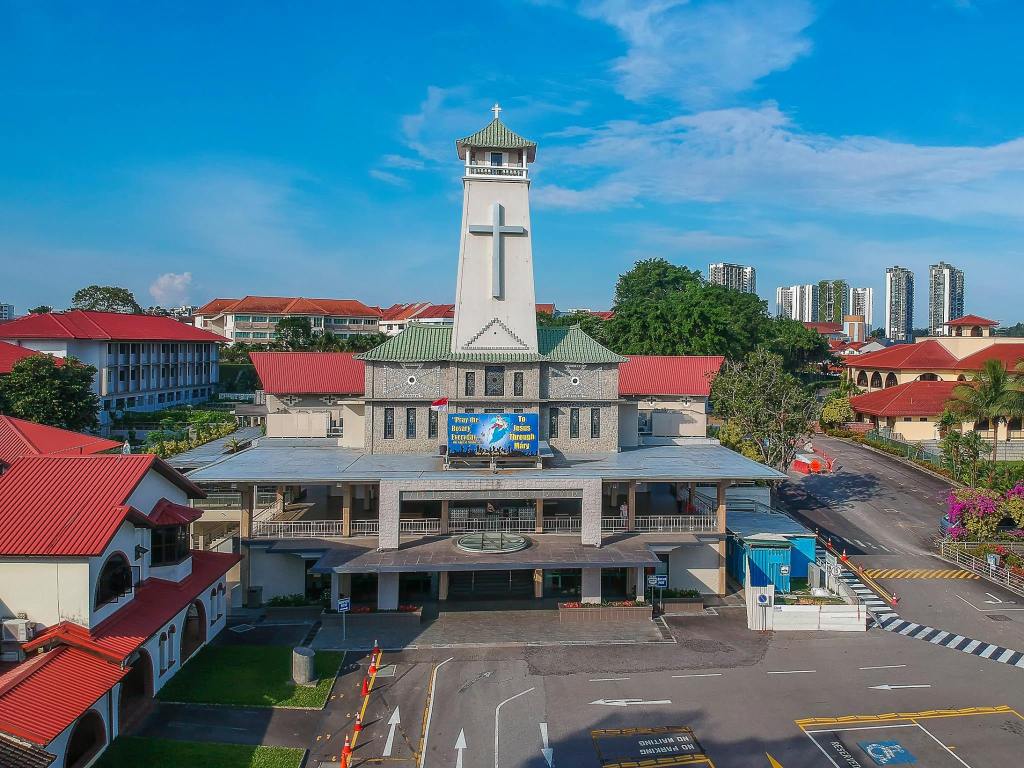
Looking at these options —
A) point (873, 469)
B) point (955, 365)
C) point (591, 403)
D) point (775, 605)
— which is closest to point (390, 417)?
point (591, 403)

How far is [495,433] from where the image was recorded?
34.0 meters

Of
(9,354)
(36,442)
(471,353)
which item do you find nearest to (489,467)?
(471,353)

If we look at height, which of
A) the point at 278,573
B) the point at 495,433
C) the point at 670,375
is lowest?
the point at 278,573

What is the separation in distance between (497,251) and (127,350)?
180 feet

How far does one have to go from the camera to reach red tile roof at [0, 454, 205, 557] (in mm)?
19844

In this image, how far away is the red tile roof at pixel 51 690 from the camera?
1578cm

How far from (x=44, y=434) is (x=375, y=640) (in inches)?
956

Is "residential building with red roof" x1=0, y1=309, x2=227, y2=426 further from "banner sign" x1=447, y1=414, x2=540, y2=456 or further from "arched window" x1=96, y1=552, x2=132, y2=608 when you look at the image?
"arched window" x1=96, y1=552, x2=132, y2=608

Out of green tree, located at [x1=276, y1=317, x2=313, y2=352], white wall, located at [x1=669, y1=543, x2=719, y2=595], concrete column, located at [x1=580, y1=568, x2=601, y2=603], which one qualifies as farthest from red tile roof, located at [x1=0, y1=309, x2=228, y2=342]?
white wall, located at [x1=669, y1=543, x2=719, y2=595]

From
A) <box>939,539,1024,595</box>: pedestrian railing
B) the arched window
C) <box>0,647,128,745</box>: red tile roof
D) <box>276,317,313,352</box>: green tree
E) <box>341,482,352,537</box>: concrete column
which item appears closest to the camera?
<box>0,647,128,745</box>: red tile roof

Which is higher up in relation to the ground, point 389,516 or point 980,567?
point 389,516

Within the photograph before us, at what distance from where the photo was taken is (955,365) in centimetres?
7494

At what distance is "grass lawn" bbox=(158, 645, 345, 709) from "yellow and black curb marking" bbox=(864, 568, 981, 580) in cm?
2601

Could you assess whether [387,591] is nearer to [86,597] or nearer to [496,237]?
[86,597]
